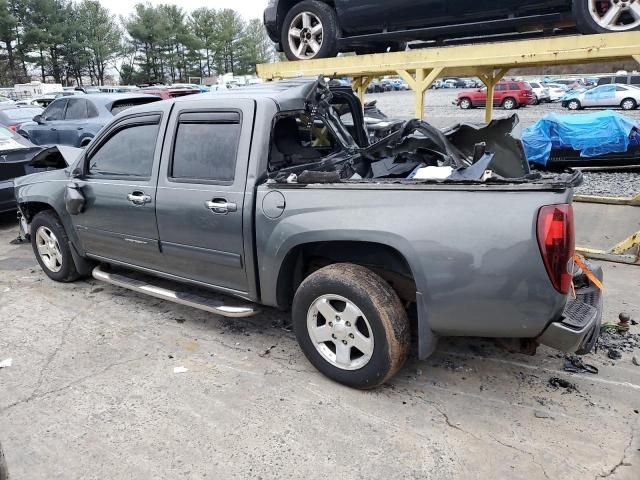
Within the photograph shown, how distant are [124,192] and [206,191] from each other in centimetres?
92

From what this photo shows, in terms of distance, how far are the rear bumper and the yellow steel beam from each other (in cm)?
245

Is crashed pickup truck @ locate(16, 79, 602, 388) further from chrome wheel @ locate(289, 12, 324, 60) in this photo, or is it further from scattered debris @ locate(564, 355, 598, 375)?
chrome wheel @ locate(289, 12, 324, 60)

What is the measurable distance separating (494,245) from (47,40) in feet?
220

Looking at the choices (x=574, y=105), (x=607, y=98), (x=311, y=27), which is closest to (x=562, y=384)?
(x=311, y=27)

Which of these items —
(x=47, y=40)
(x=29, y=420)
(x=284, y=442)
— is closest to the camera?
(x=284, y=442)

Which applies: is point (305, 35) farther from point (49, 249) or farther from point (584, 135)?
point (584, 135)

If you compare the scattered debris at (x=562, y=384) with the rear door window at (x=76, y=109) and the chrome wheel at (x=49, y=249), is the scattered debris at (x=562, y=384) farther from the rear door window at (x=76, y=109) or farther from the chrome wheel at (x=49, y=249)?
the rear door window at (x=76, y=109)

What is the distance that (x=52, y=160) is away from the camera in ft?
18.5

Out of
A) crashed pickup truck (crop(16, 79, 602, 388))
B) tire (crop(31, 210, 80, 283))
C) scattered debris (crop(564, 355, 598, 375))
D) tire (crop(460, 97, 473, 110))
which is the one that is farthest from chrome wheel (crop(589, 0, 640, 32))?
tire (crop(460, 97, 473, 110))

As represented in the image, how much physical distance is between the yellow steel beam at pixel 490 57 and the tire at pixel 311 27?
1.42 ft

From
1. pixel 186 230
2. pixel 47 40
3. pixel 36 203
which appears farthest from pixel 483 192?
pixel 47 40

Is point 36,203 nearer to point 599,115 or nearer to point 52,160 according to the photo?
point 52,160

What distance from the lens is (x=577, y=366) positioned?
11.3ft

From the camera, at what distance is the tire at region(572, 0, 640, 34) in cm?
472
